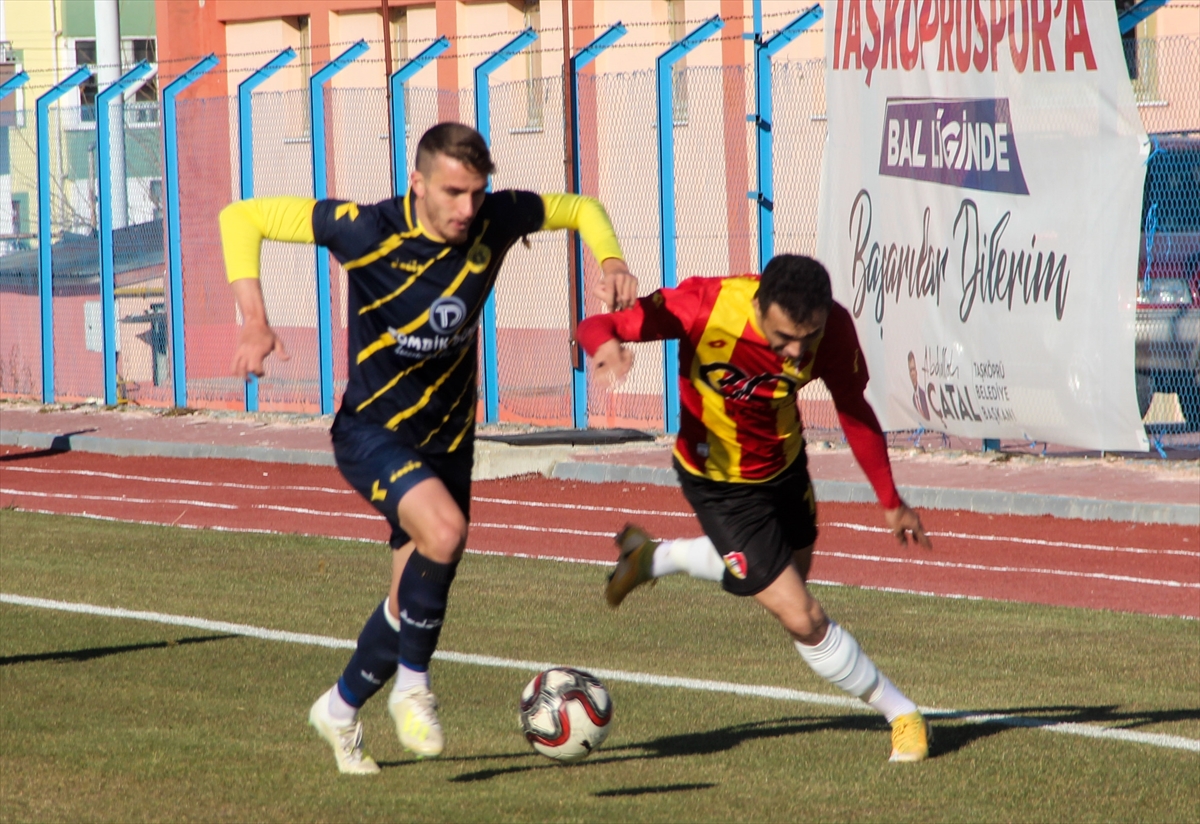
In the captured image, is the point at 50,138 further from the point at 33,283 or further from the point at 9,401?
the point at 9,401

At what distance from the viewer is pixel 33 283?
2423cm

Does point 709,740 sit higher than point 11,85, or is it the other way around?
point 11,85

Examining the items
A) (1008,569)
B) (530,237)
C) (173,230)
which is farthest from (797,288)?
(173,230)

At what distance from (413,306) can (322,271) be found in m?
15.6

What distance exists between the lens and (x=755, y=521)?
6.52 m

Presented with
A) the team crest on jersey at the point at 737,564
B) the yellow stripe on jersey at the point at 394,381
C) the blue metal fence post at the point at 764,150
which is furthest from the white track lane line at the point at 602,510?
the yellow stripe on jersey at the point at 394,381

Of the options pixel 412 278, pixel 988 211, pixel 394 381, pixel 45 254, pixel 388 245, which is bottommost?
pixel 394 381

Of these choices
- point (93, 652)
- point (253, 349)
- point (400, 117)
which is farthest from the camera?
point (400, 117)

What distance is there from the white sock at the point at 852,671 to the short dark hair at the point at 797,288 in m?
1.28

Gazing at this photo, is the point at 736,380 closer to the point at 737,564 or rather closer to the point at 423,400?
the point at 737,564

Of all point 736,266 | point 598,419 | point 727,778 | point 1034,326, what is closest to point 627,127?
point 736,266

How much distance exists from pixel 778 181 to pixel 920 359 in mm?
2901

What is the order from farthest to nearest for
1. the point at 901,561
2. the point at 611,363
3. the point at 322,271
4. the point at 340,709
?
the point at 322,271, the point at 901,561, the point at 340,709, the point at 611,363

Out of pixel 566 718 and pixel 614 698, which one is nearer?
pixel 566 718
